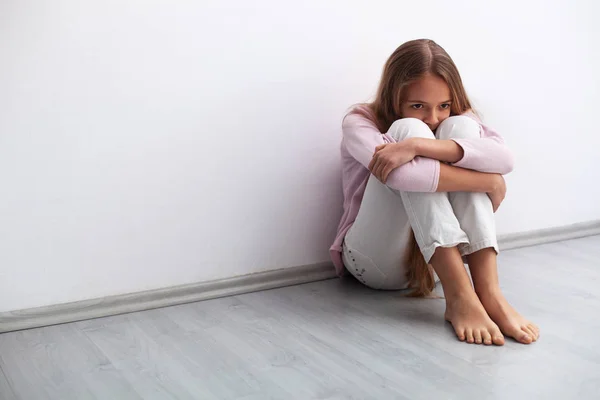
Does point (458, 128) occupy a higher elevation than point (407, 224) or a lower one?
higher

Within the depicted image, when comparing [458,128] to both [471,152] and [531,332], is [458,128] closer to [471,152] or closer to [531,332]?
[471,152]

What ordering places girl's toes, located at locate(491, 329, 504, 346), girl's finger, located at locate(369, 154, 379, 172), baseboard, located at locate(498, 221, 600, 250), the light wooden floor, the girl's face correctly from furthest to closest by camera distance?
baseboard, located at locate(498, 221, 600, 250) → the girl's face → girl's finger, located at locate(369, 154, 379, 172) → girl's toes, located at locate(491, 329, 504, 346) → the light wooden floor

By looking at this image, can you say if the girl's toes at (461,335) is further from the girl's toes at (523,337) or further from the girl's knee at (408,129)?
the girl's knee at (408,129)

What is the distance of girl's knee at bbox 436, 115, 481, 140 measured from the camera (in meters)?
1.52

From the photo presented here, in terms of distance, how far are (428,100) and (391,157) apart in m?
0.22

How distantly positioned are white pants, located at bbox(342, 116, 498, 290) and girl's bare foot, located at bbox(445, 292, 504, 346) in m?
0.10

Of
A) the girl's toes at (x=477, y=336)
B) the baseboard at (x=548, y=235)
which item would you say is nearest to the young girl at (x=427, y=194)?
the girl's toes at (x=477, y=336)

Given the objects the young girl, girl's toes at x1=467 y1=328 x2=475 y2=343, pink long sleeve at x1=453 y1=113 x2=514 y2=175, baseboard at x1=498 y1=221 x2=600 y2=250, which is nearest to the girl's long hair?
the young girl

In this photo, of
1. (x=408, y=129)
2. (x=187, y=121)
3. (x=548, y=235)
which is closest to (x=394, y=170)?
(x=408, y=129)

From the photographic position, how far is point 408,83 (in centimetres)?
158

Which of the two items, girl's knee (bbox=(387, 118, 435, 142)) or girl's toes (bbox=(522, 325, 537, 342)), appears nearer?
girl's toes (bbox=(522, 325, 537, 342))

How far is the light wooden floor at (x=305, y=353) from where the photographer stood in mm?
1175

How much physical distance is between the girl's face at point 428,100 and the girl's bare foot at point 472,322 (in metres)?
0.40

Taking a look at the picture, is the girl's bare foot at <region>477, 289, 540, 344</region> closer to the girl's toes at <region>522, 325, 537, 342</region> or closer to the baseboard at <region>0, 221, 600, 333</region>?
the girl's toes at <region>522, 325, 537, 342</region>
